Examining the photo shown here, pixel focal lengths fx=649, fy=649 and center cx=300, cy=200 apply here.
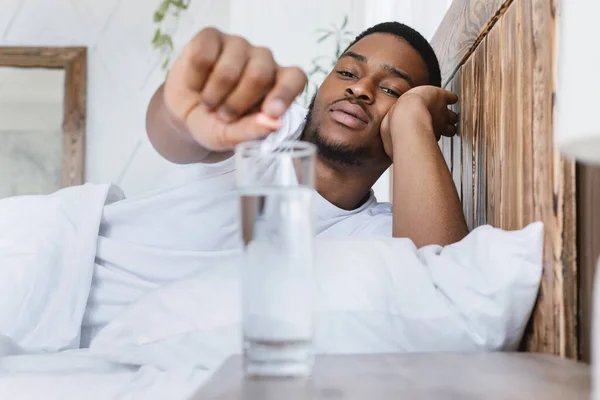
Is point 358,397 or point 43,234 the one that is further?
point 43,234

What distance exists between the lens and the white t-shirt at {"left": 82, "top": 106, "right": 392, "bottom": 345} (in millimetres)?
1131

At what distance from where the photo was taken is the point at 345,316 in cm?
67

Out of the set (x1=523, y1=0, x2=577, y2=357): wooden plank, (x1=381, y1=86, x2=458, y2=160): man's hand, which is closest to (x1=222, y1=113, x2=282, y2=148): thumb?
(x1=523, y1=0, x2=577, y2=357): wooden plank

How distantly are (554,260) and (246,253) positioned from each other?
1.25 ft

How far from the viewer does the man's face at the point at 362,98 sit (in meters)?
1.44

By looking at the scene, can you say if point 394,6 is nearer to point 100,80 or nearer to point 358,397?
point 100,80

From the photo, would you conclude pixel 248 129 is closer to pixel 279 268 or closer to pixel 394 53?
pixel 279 268

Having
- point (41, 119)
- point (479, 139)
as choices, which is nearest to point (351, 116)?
point (479, 139)

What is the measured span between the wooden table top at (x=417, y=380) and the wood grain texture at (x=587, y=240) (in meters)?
0.11

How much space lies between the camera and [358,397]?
0.40m

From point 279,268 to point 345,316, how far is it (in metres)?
0.23

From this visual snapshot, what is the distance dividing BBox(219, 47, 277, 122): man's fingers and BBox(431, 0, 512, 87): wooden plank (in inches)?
18.0

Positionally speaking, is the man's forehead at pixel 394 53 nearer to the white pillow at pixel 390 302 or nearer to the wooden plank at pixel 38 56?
the white pillow at pixel 390 302

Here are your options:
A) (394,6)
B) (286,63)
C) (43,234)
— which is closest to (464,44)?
(43,234)
